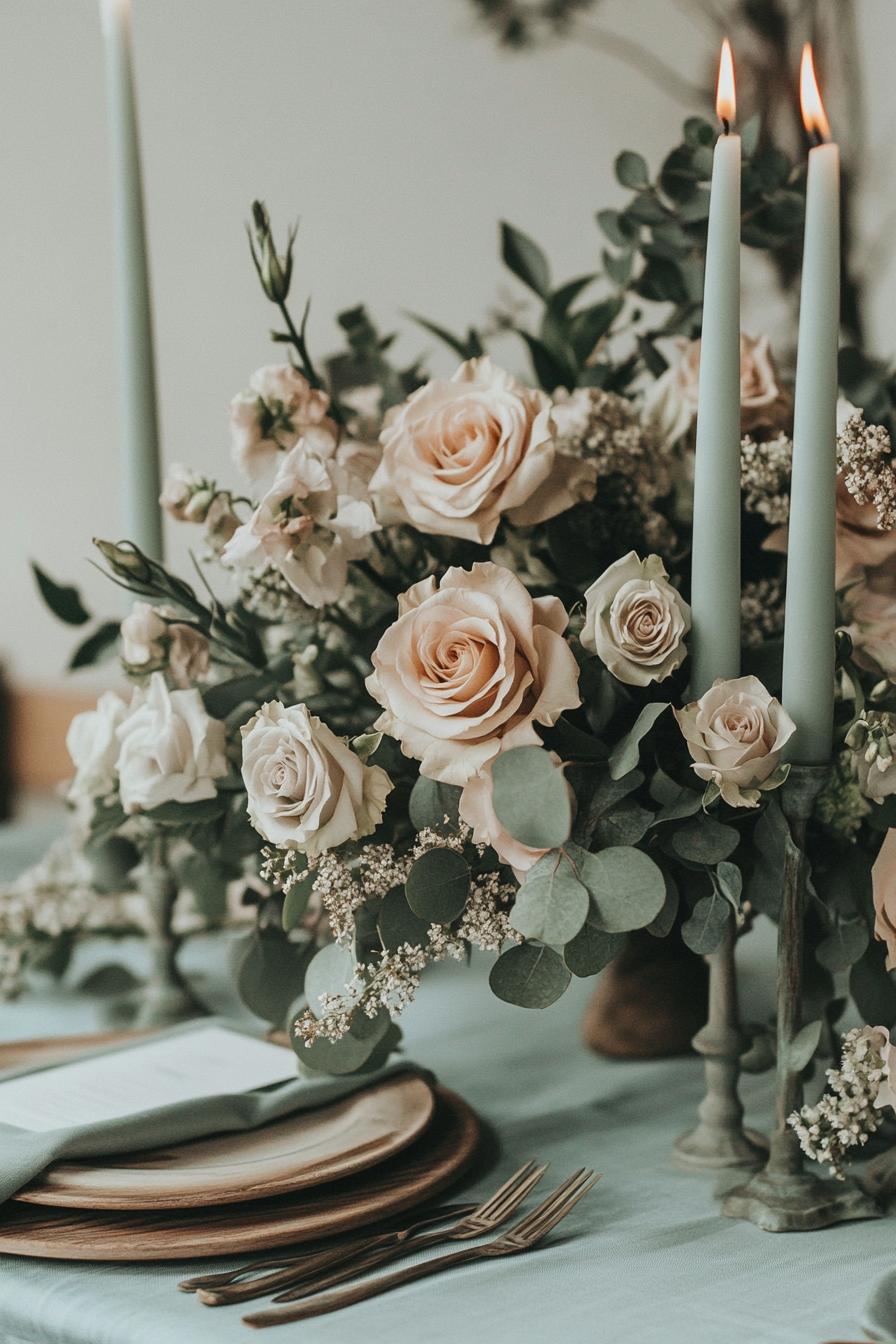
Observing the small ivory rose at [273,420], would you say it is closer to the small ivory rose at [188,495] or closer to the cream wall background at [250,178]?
the small ivory rose at [188,495]

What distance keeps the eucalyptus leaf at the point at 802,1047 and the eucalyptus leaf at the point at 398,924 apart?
175mm

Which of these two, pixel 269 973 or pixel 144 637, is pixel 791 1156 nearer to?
pixel 269 973

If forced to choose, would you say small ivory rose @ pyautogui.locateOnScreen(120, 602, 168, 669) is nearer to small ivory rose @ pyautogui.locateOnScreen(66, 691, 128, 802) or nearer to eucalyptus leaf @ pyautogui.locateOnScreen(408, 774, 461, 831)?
small ivory rose @ pyautogui.locateOnScreen(66, 691, 128, 802)

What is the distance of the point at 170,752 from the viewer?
0.70 meters

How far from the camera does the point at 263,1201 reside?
2.01ft

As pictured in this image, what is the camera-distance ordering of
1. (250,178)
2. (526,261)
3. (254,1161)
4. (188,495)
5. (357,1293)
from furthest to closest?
(250,178), (526,261), (188,495), (254,1161), (357,1293)

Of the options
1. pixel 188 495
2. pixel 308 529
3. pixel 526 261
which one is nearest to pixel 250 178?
pixel 526 261

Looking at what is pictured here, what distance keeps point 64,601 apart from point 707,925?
0.48m

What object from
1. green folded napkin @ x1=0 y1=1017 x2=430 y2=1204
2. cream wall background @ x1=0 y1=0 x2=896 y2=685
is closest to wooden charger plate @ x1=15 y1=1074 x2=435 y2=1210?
green folded napkin @ x1=0 y1=1017 x2=430 y2=1204

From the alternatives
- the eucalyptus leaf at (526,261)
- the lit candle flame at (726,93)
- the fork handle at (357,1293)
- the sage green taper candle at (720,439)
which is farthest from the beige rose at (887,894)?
the eucalyptus leaf at (526,261)

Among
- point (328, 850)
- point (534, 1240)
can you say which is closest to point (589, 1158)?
point (534, 1240)

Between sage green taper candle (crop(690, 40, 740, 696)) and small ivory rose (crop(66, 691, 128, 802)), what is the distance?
33 cm

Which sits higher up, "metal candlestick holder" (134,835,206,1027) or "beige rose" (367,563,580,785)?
"beige rose" (367,563,580,785)

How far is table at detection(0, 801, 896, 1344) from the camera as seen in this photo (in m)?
0.52
